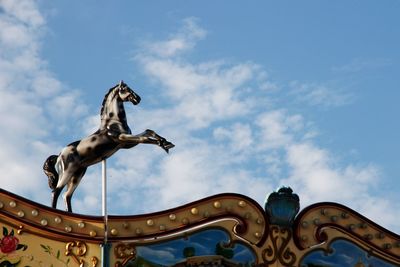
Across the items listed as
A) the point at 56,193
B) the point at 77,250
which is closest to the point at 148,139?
the point at 56,193

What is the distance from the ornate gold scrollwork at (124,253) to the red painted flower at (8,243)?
1279mm

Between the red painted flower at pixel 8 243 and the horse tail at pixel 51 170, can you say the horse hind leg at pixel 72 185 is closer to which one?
the horse tail at pixel 51 170

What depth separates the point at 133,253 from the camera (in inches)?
447

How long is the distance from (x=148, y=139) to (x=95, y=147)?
0.75 m

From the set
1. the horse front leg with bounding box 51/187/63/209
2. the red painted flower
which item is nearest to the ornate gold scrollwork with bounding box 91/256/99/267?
the red painted flower

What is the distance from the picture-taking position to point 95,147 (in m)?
12.2

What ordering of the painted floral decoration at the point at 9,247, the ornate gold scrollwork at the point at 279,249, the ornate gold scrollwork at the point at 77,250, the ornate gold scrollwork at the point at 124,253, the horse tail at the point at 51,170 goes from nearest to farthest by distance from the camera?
the painted floral decoration at the point at 9,247, the ornate gold scrollwork at the point at 77,250, the ornate gold scrollwork at the point at 124,253, the ornate gold scrollwork at the point at 279,249, the horse tail at the point at 51,170

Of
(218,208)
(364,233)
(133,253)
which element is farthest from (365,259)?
(133,253)

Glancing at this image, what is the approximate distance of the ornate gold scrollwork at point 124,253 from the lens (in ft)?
37.1

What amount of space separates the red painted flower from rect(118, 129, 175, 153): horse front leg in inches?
82.5

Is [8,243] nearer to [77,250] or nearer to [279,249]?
[77,250]

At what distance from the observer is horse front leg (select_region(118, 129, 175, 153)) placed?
39.7 feet

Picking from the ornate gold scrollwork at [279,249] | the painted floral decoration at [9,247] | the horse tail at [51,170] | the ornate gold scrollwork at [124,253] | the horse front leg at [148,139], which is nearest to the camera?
the painted floral decoration at [9,247]

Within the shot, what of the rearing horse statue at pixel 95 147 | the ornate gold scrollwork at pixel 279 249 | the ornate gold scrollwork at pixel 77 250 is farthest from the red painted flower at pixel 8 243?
the ornate gold scrollwork at pixel 279 249
